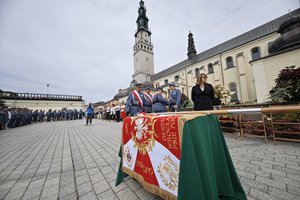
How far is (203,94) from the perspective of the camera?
11.3ft

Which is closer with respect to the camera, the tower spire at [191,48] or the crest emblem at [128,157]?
the crest emblem at [128,157]

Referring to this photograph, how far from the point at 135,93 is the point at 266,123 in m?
4.70

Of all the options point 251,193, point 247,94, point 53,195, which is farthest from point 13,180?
point 247,94

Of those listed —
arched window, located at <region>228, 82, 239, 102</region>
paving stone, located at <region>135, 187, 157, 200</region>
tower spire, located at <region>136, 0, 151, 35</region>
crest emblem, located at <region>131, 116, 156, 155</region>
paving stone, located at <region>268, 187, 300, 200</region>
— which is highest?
tower spire, located at <region>136, 0, 151, 35</region>

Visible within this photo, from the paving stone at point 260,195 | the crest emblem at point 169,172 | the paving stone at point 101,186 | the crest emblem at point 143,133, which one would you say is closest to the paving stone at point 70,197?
the paving stone at point 101,186

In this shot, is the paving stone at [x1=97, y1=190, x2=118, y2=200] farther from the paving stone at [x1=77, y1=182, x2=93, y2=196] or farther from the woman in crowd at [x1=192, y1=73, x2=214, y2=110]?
the woman in crowd at [x1=192, y1=73, x2=214, y2=110]

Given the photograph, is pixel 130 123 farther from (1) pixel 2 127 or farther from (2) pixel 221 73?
(2) pixel 221 73

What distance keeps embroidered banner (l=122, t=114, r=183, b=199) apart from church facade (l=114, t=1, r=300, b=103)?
16085mm

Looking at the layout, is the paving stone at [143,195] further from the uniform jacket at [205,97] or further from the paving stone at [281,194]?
the uniform jacket at [205,97]

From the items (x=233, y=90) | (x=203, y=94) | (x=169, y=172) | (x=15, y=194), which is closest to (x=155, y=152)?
(x=169, y=172)

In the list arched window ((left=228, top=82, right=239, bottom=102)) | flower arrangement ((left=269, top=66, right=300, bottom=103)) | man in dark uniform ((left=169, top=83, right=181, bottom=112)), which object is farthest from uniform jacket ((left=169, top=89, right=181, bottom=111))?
arched window ((left=228, top=82, right=239, bottom=102))

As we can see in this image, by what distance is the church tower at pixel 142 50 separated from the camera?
46.8 m

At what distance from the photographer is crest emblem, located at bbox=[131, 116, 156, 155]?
1.65 m

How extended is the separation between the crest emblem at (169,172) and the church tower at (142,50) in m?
45.4
